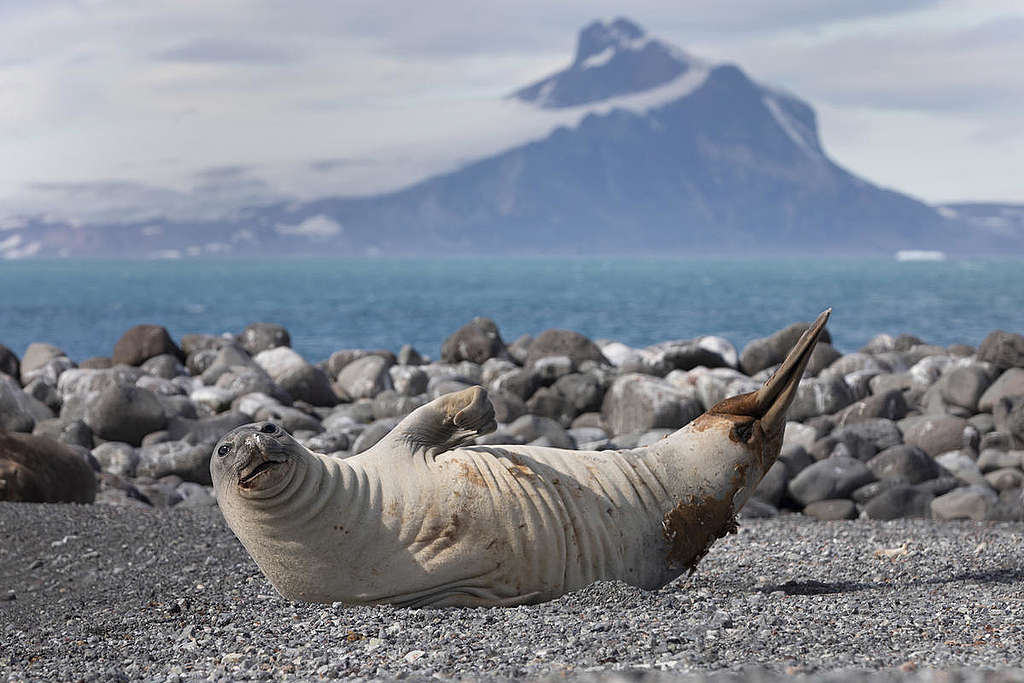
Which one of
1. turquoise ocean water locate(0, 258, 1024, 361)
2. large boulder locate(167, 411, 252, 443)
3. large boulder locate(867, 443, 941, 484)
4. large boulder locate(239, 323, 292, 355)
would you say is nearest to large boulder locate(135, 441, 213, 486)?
large boulder locate(167, 411, 252, 443)

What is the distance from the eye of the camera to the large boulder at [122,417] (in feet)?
50.1

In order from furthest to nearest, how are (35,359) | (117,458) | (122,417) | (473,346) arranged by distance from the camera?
1. (473,346)
2. (35,359)
3. (122,417)
4. (117,458)

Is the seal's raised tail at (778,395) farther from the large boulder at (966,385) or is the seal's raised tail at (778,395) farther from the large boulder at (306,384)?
the large boulder at (306,384)

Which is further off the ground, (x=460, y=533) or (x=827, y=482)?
(x=460, y=533)

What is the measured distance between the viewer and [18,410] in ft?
51.2

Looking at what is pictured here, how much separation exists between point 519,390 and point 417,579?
1246cm

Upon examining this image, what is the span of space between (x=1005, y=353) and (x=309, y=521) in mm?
13891

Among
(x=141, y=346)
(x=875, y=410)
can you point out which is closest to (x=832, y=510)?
(x=875, y=410)

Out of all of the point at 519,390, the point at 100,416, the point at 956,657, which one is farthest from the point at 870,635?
the point at 519,390

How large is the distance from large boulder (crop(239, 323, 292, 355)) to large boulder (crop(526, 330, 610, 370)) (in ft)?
22.0

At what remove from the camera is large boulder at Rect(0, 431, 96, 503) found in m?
10.0

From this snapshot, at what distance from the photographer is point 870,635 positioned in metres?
5.31

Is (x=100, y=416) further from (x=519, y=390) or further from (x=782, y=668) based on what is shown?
(x=782, y=668)

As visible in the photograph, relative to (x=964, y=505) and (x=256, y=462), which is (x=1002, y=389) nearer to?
(x=964, y=505)
